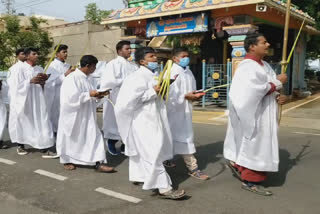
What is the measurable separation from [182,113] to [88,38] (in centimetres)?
1767

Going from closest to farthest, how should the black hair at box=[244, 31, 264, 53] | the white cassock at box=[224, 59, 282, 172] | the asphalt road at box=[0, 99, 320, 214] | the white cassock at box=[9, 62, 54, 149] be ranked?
the asphalt road at box=[0, 99, 320, 214] < the white cassock at box=[224, 59, 282, 172] < the black hair at box=[244, 31, 264, 53] < the white cassock at box=[9, 62, 54, 149]

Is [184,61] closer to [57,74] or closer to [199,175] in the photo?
[199,175]

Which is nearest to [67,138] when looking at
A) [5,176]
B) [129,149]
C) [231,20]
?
[5,176]

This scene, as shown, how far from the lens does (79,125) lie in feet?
16.0

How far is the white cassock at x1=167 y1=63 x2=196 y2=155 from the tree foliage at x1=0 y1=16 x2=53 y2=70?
18.1 meters

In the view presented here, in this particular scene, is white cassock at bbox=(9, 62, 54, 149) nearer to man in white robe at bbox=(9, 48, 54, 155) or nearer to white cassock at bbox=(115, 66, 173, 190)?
man in white robe at bbox=(9, 48, 54, 155)

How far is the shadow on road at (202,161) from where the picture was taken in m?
4.61

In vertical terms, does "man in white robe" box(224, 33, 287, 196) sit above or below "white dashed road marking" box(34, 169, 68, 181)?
above

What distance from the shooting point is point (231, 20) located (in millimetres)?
11016

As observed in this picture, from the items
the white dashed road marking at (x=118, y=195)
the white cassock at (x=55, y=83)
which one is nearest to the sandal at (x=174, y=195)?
the white dashed road marking at (x=118, y=195)

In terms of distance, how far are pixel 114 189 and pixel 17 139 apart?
2.62m

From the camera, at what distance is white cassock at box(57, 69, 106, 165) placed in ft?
15.8

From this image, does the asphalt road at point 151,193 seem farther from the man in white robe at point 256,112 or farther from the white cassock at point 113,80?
the white cassock at point 113,80

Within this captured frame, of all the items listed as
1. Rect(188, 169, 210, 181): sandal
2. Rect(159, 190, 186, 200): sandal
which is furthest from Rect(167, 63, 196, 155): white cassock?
Rect(159, 190, 186, 200): sandal
